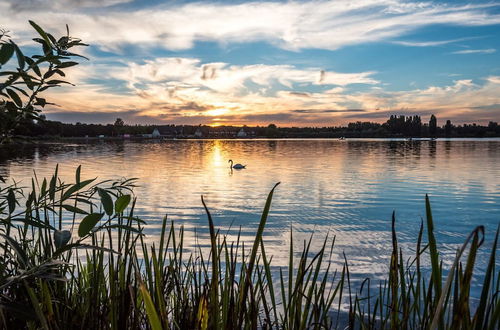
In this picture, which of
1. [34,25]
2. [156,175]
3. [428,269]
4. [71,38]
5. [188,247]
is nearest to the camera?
[34,25]

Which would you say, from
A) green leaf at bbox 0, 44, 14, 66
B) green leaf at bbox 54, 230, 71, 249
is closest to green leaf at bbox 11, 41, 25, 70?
green leaf at bbox 0, 44, 14, 66

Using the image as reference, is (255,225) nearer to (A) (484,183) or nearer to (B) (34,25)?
(B) (34,25)

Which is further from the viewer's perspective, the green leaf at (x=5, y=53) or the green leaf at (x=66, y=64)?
the green leaf at (x=66, y=64)

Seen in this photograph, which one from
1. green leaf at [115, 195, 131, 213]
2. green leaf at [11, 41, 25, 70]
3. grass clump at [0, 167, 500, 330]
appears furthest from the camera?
green leaf at [11, 41, 25, 70]

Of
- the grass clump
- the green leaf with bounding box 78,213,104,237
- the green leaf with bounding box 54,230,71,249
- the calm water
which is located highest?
the green leaf with bounding box 78,213,104,237

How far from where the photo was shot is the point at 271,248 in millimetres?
9180

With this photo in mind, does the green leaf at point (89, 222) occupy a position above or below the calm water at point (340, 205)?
above

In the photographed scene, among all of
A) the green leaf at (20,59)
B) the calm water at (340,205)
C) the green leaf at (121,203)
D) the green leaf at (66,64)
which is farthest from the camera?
the calm water at (340,205)

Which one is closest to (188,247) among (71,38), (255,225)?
(255,225)

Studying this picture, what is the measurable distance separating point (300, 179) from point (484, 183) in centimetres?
904

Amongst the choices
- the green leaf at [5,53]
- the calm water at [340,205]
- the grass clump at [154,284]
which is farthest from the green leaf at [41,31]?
the calm water at [340,205]

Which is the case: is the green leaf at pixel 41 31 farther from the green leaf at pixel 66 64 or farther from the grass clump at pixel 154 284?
the grass clump at pixel 154 284

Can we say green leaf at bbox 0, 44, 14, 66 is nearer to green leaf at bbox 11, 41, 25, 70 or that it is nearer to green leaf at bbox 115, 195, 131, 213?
green leaf at bbox 11, 41, 25, 70

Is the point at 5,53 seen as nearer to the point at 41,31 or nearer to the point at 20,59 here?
the point at 20,59
